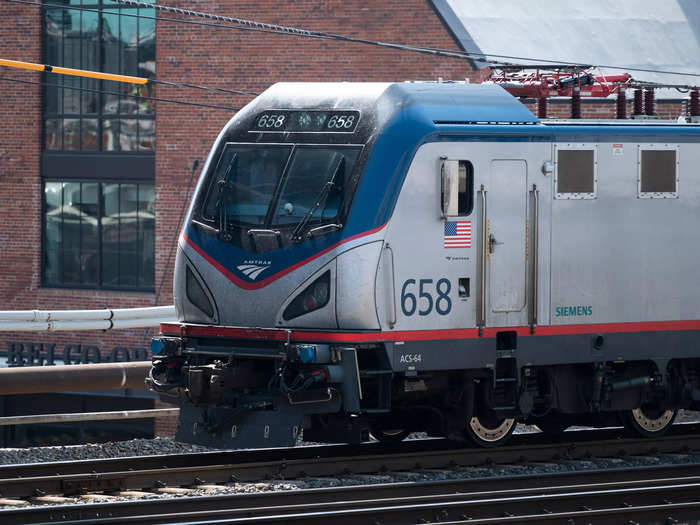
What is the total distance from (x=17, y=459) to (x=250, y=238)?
11.0ft

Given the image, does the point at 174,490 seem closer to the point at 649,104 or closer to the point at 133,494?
the point at 133,494

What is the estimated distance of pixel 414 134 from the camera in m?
12.8

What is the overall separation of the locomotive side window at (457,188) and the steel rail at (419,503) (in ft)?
8.01

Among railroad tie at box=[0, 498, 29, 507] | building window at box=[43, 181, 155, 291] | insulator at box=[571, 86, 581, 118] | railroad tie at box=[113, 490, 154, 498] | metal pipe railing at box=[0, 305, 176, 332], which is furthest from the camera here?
building window at box=[43, 181, 155, 291]

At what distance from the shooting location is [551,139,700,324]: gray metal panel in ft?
46.0

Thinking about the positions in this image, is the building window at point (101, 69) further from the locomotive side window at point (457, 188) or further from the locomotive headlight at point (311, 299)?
the locomotive headlight at point (311, 299)

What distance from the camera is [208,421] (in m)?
13.0

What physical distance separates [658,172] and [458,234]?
2606 millimetres

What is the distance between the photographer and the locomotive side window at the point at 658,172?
1452cm

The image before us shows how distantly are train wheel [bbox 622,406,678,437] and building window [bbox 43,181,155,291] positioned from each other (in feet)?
56.6

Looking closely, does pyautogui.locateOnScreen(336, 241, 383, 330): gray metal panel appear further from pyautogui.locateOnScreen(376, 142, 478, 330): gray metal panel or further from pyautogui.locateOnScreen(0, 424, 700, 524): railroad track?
pyautogui.locateOnScreen(0, 424, 700, 524): railroad track

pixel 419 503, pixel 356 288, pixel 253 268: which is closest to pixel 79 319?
pixel 253 268

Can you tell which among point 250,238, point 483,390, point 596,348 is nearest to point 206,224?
point 250,238

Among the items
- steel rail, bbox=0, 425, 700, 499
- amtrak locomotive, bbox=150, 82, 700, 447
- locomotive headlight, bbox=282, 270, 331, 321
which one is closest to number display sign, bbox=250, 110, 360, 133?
amtrak locomotive, bbox=150, 82, 700, 447
